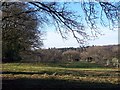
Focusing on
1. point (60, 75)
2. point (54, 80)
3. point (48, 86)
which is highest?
point (48, 86)

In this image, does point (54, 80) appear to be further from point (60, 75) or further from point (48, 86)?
point (60, 75)

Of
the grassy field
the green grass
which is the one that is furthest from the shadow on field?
the green grass

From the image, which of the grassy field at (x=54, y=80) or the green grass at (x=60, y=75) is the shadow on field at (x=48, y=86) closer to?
the grassy field at (x=54, y=80)

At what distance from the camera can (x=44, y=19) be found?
17.6m

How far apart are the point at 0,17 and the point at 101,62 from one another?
51.2 meters

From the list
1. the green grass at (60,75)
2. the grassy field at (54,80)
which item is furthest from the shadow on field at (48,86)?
the green grass at (60,75)

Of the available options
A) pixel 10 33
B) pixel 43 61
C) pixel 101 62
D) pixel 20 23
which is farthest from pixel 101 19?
pixel 101 62

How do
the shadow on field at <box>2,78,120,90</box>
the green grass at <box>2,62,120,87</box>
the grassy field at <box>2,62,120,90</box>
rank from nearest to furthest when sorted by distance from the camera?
1. the shadow on field at <box>2,78,120,90</box>
2. the grassy field at <box>2,62,120,90</box>
3. the green grass at <box>2,62,120,87</box>

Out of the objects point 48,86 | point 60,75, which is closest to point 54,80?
point 48,86

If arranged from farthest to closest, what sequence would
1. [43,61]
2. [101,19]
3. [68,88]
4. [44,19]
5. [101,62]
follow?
[101,62], [43,61], [44,19], [101,19], [68,88]

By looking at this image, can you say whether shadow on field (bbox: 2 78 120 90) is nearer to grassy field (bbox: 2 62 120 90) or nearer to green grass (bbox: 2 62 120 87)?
grassy field (bbox: 2 62 120 90)

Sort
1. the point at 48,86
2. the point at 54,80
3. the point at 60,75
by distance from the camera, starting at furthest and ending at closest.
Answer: the point at 60,75
the point at 54,80
the point at 48,86

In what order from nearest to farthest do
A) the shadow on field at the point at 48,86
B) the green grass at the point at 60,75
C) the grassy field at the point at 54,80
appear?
1. the shadow on field at the point at 48,86
2. the grassy field at the point at 54,80
3. the green grass at the point at 60,75

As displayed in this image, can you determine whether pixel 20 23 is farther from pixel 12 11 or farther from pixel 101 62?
pixel 101 62
